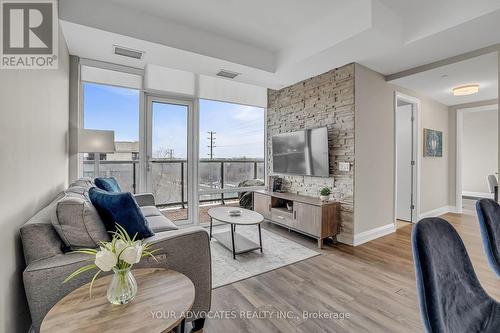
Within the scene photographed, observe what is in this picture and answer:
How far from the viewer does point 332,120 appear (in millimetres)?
3646

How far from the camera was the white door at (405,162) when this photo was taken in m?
4.53

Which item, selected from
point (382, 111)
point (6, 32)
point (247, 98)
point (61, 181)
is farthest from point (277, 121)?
point (6, 32)

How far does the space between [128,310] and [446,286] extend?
4.38 feet

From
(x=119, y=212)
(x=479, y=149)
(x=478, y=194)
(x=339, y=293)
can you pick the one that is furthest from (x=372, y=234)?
(x=479, y=149)

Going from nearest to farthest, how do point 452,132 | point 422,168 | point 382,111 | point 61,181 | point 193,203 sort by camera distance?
point 61,181, point 382,111, point 193,203, point 422,168, point 452,132

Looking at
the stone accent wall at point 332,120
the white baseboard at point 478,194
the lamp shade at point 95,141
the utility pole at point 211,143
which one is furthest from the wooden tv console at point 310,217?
the white baseboard at point 478,194

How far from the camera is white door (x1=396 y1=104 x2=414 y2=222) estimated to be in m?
4.53

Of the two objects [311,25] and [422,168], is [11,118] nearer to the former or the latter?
[311,25]

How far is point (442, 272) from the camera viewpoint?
94cm

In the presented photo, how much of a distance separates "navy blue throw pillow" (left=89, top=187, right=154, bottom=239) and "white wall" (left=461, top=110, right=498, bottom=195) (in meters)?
8.86

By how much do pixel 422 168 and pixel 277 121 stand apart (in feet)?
9.64

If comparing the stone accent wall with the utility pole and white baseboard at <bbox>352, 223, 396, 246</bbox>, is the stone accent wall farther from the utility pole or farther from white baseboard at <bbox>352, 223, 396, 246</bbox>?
the utility pole

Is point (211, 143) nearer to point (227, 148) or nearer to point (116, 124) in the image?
point (227, 148)

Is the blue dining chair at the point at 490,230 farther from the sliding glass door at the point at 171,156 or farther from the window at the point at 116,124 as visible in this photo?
the window at the point at 116,124
